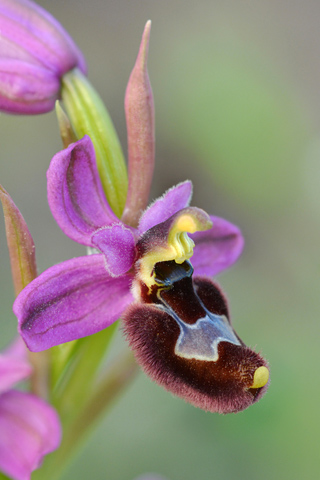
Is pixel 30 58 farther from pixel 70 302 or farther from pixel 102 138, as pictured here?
pixel 70 302

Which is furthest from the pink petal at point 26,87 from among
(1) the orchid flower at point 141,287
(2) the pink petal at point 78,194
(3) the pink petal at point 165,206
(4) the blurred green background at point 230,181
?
(4) the blurred green background at point 230,181

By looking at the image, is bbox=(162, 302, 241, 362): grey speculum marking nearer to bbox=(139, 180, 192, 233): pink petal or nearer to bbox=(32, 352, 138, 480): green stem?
bbox=(139, 180, 192, 233): pink petal

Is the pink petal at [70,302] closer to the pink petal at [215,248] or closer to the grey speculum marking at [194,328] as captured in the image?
the grey speculum marking at [194,328]

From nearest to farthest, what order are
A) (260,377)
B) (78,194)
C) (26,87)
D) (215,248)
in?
(260,377)
(78,194)
(26,87)
(215,248)

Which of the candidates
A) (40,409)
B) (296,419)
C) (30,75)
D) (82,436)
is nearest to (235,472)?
(296,419)

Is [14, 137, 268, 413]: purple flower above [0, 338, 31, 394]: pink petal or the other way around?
above

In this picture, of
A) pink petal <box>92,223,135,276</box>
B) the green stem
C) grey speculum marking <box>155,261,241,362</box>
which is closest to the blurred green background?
the green stem

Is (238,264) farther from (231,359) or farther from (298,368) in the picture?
(231,359)

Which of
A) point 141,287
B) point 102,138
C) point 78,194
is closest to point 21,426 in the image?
point 141,287
